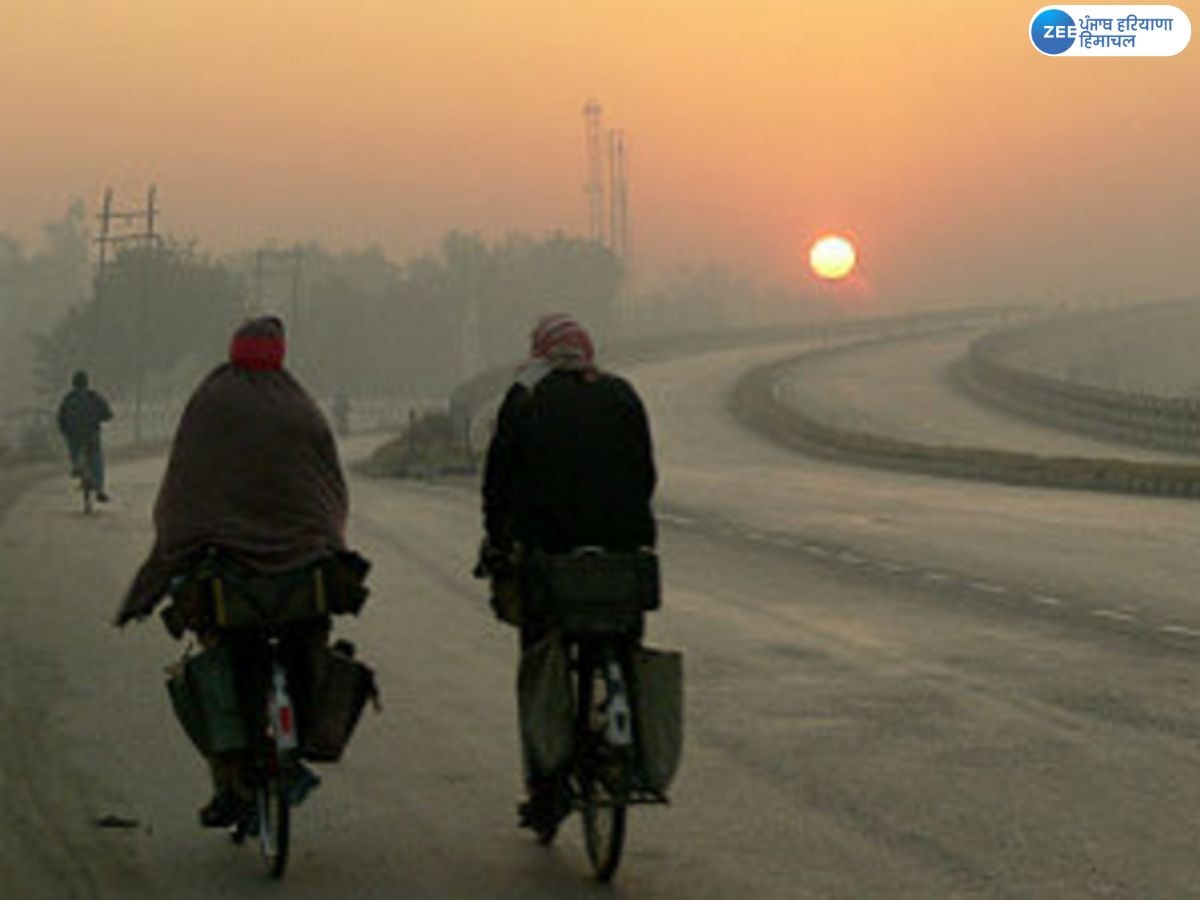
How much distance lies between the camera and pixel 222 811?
8.16 m

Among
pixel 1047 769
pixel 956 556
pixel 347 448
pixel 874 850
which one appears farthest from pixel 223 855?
pixel 347 448

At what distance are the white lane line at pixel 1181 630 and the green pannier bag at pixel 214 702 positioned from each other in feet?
29.5

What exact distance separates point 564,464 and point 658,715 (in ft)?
2.99

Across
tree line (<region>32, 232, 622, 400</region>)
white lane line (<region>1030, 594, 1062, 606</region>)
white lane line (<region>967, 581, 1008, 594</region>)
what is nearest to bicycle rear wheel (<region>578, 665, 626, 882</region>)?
white lane line (<region>1030, 594, 1062, 606</region>)

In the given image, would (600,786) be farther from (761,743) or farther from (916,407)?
(916,407)

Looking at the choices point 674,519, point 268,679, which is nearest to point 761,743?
point 268,679

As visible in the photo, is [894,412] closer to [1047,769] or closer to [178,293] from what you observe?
[1047,769]

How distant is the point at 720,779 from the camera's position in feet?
31.6

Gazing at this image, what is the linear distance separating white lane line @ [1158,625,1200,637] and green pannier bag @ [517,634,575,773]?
8.57 m

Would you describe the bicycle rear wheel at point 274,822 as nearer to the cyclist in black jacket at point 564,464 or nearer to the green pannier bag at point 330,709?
the green pannier bag at point 330,709

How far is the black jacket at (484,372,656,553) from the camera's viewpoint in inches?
306

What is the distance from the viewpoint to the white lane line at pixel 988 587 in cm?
1864

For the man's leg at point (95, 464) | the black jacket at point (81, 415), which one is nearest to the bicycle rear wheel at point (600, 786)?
the black jacket at point (81, 415)

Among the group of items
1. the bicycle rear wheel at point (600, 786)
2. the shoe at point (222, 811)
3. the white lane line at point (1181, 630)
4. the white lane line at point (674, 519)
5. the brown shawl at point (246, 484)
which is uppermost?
the brown shawl at point (246, 484)
